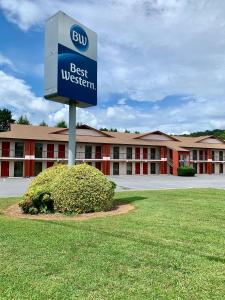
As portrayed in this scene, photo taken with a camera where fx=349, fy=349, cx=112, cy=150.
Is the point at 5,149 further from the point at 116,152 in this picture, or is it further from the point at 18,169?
the point at 116,152

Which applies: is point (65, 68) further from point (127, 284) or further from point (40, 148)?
point (40, 148)

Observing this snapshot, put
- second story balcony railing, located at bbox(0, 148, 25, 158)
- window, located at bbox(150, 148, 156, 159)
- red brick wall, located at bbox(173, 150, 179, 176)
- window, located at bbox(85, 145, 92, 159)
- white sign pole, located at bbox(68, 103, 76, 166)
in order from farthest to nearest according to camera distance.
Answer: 1. window, located at bbox(150, 148, 156, 159)
2. red brick wall, located at bbox(173, 150, 179, 176)
3. window, located at bbox(85, 145, 92, 159)
4. second story balcony railing, located at bbox(0, 148, 25, 158)
5. white sign pole, located at bbox(68, 103, 76, 166)

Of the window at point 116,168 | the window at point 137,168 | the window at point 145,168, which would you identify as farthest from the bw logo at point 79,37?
the window at point 145,168

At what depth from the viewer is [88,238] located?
7234 millimetres

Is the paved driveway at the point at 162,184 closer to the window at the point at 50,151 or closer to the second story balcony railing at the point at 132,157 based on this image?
the window at the point at 50,151

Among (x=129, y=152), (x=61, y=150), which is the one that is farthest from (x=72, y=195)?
(x=129, y=152)

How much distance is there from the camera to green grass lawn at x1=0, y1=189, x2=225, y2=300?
4.44m

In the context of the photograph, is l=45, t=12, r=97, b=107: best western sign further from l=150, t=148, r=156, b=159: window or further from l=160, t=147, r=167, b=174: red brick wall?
l=160, t=147, r=167, b=174: red brick wall

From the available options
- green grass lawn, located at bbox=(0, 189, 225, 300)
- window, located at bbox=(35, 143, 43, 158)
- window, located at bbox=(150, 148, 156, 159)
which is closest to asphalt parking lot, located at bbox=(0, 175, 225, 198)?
window, located at bbox=(35, 143, 43, 158)

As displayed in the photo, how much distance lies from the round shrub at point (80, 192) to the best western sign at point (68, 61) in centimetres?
299

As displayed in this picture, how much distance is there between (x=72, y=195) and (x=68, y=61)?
4910 mm

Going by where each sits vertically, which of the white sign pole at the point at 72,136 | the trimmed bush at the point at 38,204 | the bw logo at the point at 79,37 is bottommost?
the trimmed bush at the point at 38,204

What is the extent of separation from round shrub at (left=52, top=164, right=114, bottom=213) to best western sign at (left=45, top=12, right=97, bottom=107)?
2.99 metres

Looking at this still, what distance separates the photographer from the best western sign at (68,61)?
12.4 metres
